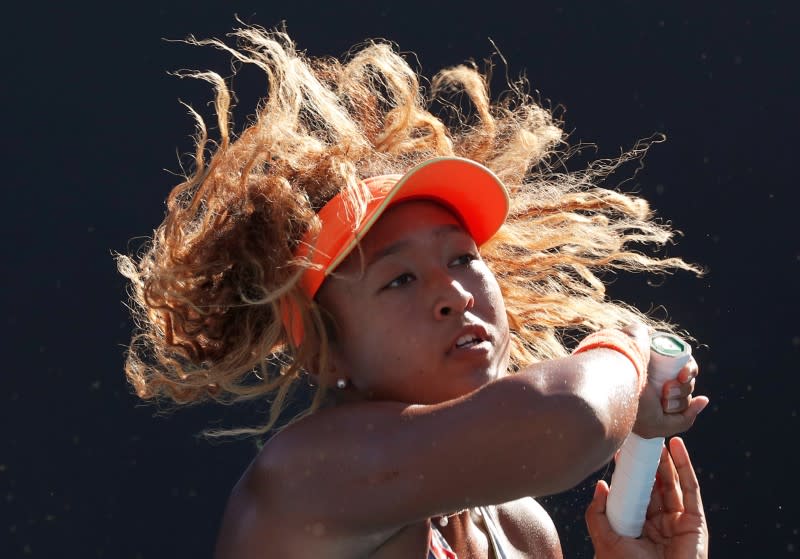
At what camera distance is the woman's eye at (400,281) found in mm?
1877

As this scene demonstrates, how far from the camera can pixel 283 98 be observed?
7.31 feet

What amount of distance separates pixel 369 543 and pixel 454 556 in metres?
0.26

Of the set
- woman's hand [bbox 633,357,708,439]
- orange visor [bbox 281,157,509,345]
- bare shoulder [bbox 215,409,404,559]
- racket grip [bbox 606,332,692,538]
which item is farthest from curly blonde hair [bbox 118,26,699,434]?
woman's hand [bbox 633,357,708,439]

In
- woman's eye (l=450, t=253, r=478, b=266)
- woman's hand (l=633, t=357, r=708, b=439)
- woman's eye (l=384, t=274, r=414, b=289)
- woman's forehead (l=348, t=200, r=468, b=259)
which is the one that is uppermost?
woman's forehead (l=348, t=200, r=468, b=259)

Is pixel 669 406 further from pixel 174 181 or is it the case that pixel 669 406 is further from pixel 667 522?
pixel 174 181

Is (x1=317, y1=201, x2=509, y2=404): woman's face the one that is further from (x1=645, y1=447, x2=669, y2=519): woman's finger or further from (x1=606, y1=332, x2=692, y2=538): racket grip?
(x1=645, y1=447, x2=669, y2=519): woman's finger

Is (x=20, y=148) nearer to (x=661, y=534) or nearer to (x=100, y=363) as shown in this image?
(x=100, y=363)

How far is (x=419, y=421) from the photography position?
158 centimetres

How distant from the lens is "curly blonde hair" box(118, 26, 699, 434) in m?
1.99

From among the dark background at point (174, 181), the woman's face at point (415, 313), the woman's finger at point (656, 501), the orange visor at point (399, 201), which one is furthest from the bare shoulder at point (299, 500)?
the dark background at point (174, 181)

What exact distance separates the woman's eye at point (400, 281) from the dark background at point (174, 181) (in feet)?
4.31

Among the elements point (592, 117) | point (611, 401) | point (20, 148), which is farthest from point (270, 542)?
point (592, 117)

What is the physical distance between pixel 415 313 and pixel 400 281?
7 centimetres

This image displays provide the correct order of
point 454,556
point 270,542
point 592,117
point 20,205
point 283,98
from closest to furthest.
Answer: point 270,542
point 454,556
point 283,98
point 20,205
point 592,117
